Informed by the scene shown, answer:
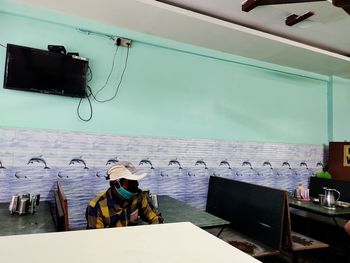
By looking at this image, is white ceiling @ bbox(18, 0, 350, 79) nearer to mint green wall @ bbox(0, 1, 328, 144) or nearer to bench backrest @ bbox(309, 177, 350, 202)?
mint green wall @ bbox(0, 1, 328, 144)

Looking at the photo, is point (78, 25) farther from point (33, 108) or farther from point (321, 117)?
point (321, 117)

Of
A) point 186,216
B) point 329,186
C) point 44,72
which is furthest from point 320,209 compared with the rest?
point 44,72

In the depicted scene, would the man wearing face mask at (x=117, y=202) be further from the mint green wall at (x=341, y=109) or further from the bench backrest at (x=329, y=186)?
the mint green wall at (x=341, y=109)

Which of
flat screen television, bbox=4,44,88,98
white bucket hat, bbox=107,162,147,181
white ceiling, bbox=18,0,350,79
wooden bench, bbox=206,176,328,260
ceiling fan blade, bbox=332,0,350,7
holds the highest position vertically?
white ceiling, bbox=18,0,350,79

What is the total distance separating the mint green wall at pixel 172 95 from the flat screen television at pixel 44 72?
8 cm

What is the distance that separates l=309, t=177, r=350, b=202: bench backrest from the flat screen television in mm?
3226

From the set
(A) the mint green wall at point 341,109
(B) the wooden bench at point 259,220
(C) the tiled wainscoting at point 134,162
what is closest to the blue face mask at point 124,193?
(C) the tiled wainscoting at point 134,162

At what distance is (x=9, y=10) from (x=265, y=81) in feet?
10.1

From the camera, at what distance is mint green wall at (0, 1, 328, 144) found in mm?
2570

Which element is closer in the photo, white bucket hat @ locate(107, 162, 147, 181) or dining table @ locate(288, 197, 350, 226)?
white bucket hat @ locate(107, 162, 147, 181)

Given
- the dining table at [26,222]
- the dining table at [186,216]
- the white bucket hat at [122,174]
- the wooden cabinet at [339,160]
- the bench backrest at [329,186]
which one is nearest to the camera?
the dining table at [26,222]

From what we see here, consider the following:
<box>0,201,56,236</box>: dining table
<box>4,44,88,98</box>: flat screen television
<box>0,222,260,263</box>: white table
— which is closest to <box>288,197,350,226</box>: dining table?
<box>0,222,260,263</box>: white table

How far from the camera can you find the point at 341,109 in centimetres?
439

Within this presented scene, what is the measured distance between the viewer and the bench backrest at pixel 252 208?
7.68 ft
